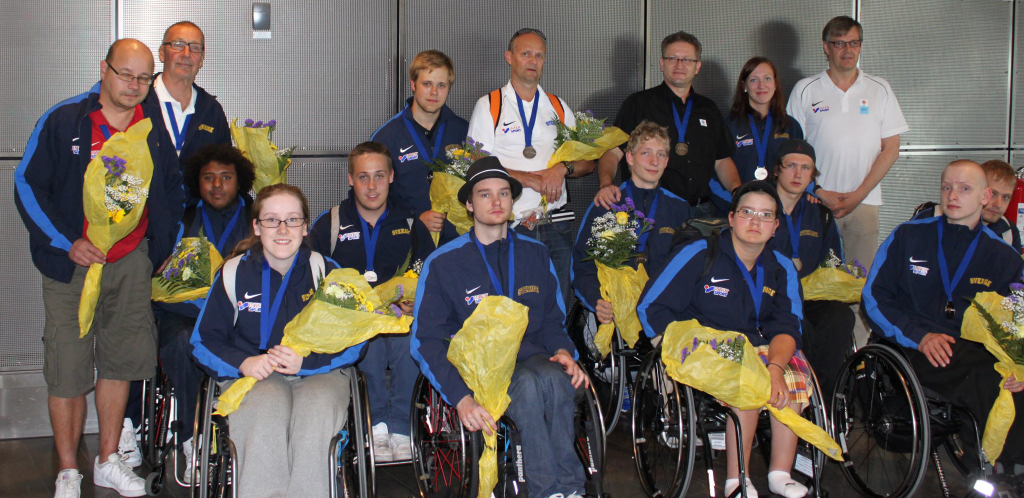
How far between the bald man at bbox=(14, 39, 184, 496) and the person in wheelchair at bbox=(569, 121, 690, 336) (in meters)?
2.18

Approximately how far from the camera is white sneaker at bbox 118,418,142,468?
4410 millimetres

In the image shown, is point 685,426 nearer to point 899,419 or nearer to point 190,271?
point 899,419

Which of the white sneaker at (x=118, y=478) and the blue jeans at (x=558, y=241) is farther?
the blue jeans at (x=558, y=241)

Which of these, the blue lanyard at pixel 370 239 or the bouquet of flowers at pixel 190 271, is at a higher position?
the blue lanyard at pixel 370 239

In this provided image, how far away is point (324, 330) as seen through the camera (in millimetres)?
3164

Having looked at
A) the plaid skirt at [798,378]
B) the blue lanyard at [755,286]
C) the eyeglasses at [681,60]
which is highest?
Answer: the eyeglasses at [681,60]

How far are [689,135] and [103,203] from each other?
3291 millimetres

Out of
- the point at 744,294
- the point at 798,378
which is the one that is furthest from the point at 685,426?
the point at 744,294

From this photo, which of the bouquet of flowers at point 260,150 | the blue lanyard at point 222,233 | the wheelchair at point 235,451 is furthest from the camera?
the bouquet of flowers at point 260,150

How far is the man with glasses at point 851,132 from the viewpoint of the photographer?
18.0 ft

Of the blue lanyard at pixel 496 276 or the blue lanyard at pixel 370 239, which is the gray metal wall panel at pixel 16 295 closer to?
the blue lanyard at pixel 370 239

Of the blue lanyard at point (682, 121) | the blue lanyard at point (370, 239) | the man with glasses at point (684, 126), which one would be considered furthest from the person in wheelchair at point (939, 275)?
the blue lanyard at point (370, 239)

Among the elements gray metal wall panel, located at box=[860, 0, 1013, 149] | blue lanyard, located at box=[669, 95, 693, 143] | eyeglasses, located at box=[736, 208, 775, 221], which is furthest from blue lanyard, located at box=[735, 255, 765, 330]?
gray metal wall panel, located at box=[860, 0, 1013, 149]

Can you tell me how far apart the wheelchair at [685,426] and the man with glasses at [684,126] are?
1.59 metres
